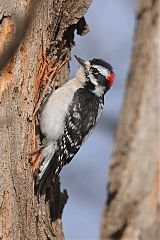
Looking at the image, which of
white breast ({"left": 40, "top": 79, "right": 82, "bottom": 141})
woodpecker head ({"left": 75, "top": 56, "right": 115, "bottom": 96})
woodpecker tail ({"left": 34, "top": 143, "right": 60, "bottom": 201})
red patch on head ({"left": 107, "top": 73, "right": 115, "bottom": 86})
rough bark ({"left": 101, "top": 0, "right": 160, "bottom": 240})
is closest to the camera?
rough bark ({"left": 101, "top": 0, "right": 160, "bottom": 240})

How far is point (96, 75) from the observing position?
6.14 m

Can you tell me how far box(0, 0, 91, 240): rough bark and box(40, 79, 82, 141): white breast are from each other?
0.30 meters

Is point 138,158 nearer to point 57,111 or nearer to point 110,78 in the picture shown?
point 57,111

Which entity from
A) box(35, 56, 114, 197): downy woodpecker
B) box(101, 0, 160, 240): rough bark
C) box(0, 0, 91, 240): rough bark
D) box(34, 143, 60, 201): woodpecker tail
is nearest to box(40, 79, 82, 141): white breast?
box(35, 56, 114, 197): downy woodpecker

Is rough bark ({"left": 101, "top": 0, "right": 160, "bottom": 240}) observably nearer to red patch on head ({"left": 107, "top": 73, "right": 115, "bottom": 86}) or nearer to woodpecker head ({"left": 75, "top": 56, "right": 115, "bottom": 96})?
woodpecker head ({"left": 75, "top": 56, "right": 115, "bottom": 96})

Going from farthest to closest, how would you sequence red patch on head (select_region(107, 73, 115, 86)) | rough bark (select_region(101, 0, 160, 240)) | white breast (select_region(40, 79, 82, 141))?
red patch on head (select_region(107, 73, 115, 86)), white breast (select_region(40, 79, 82, 141)), rough bark (select_region(101, 0, 160, 240))

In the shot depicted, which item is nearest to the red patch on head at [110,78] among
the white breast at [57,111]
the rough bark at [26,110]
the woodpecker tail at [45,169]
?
the white breast at [57,111]

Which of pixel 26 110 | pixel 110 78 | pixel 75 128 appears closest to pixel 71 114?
pixel 75 128

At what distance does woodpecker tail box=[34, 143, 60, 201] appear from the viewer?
16.9 feet

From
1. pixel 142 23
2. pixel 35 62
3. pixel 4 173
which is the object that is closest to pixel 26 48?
pixel 35 62

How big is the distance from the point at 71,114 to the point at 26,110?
42.9 inches

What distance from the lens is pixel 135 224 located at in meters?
2.30

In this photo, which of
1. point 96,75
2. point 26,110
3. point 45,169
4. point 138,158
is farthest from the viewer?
point 96,75

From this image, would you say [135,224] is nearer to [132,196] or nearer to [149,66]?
[132,196]
